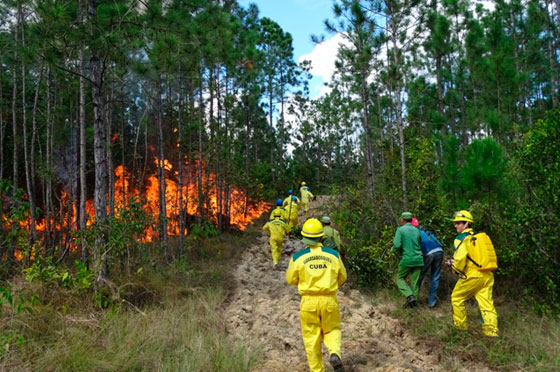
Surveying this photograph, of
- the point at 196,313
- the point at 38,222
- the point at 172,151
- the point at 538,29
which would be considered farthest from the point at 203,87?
the point at 538,29

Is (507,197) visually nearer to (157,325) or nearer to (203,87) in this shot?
(157,325)

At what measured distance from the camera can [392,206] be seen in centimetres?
922

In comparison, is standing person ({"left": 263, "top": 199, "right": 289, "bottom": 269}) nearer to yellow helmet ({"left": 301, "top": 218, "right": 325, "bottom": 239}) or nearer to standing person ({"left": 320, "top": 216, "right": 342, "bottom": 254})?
standing person ({"left": 320, "top": 216, "right": 342, "bottom": 254})

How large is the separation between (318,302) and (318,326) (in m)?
0.31

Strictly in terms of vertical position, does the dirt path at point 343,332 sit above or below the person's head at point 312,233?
below

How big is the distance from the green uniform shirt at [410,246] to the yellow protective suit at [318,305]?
2.82 m

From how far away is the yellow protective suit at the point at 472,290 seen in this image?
5016mm

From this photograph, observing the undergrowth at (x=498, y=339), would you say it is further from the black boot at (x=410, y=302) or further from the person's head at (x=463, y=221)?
the person's head at (x=463, y=221)

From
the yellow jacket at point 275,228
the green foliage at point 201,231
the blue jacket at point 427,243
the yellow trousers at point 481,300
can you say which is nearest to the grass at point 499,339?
the yellow trousers at point 481,300

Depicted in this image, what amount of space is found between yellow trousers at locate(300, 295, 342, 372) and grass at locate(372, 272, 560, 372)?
166 centimetres

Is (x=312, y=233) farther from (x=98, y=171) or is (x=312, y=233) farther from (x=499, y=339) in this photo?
(x=98, y=171)

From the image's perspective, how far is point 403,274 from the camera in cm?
666

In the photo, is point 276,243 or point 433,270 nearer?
point 433,270

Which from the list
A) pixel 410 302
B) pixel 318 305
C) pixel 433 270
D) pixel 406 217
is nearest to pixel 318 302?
pixel 318 305
